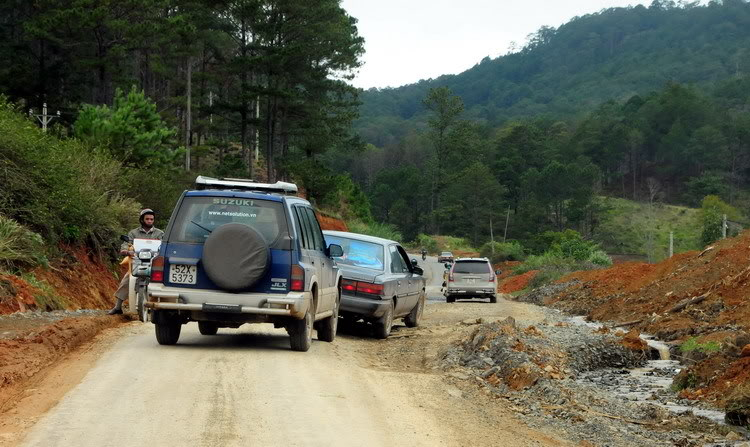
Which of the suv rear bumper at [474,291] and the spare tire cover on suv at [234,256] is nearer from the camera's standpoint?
the spare tire cover on suv at [234,256]

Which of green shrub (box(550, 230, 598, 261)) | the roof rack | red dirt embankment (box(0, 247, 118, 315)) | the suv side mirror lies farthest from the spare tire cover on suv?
green shrub (box(550, 230, 598, 261))

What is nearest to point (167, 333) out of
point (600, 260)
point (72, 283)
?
point (72, 283)

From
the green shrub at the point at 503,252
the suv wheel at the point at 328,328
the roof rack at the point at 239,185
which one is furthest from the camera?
the green shrub at the point at 503,252

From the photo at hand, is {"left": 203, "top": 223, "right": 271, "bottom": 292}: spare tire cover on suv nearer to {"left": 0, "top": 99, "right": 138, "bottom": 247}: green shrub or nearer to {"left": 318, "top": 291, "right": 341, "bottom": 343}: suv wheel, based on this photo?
{"left": 318, "top": 291, "right": 341, "bottom": 343}: suv wheel

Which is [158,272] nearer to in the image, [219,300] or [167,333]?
[219,300]

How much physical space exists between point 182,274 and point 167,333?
109 centimetres

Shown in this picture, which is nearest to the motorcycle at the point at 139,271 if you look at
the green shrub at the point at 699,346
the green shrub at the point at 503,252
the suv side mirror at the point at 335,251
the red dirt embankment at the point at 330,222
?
the suv side mirror at the point at 335,251

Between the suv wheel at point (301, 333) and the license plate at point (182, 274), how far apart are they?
1467 millimetres

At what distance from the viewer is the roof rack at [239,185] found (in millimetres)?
12898

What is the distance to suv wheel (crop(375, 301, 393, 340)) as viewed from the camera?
661 inches

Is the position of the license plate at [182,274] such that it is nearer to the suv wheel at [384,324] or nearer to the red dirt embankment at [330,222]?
the suv wheel at [384,324]

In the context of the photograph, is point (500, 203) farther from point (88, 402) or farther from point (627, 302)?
point (88, 402)

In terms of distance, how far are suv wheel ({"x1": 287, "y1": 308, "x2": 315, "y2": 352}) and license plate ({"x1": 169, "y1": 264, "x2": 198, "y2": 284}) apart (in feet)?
4.81

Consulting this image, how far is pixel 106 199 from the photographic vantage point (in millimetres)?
28422
